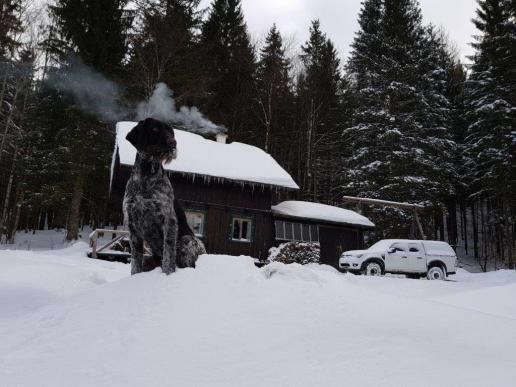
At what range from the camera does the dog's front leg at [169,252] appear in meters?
3.92

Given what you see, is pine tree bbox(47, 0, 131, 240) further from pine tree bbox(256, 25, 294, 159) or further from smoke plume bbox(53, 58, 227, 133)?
pine tree bbox(256, 25, 294, 159)

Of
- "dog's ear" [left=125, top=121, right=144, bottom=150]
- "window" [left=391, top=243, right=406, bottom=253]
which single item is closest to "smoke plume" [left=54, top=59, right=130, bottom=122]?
"window" [left=391, top=243, right=406, bottom=253]

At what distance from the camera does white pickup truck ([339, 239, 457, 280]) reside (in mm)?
14594

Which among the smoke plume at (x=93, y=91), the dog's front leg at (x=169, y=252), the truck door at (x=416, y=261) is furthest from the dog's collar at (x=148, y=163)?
the smoke plume at (x=93, y=91)

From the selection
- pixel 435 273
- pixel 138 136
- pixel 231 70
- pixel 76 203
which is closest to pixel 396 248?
pixel 435 273

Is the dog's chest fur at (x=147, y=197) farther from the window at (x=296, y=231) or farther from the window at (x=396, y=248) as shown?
the window at (x=296, y=231)

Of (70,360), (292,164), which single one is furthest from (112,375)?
(292,164)

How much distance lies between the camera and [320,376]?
216 centimetres

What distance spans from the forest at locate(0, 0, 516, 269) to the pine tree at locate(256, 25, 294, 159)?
125 mm

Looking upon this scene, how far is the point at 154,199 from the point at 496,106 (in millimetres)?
24044

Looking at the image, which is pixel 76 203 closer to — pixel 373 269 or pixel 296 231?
pixel 296 231

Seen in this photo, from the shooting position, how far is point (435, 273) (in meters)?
14.8

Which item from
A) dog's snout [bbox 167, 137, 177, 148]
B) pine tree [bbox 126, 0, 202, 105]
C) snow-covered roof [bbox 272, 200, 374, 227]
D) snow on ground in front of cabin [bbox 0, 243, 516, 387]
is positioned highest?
pine tree [bbox 126, 0, 202, 105]

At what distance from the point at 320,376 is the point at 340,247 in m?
18.5
